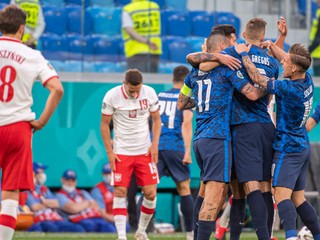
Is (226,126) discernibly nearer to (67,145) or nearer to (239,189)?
(239,189)

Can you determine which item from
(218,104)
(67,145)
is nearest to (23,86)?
(218,104)

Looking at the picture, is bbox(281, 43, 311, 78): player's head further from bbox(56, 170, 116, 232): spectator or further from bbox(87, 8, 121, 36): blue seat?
bbox(87, 8, 121, 36): blue seat

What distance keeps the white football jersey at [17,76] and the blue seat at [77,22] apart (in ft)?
29.5

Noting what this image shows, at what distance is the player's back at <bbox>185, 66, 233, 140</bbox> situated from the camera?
380 inches

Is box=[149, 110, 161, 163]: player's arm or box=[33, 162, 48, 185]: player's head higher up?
box=[149, 110, 161, 163]: player's arm

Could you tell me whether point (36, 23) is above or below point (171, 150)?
above

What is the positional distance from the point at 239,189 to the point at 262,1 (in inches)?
344

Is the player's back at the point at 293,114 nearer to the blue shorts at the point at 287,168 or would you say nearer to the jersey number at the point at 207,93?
the blue shorts at the point at 287,168

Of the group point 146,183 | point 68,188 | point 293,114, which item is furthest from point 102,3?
point 293,114

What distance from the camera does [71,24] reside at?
17516mm

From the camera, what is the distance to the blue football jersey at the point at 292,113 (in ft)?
31.7

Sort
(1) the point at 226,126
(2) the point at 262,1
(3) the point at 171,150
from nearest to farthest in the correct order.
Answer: (1) the point at 226,126 → (3) the point at 171,150 → (2) the point at 262,1

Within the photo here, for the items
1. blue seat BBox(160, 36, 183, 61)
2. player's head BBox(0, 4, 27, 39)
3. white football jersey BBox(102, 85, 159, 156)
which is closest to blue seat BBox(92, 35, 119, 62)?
blue seat BBox(160, 36, 183, 61)

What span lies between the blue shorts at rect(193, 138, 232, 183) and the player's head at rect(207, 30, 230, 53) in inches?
36.3
